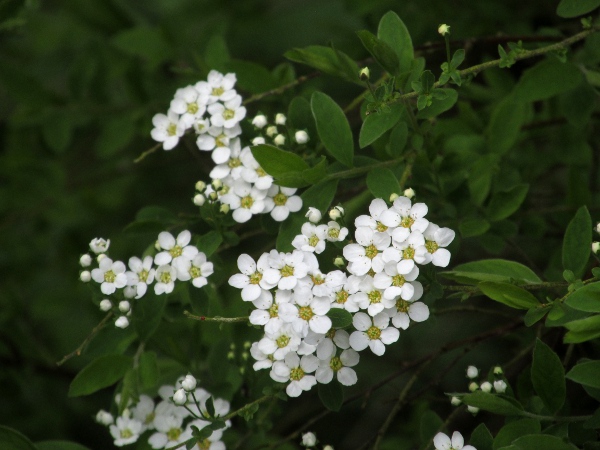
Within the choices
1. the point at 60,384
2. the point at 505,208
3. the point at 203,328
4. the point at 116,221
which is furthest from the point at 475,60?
the point at 60,384

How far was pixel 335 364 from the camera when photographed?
6.54ft

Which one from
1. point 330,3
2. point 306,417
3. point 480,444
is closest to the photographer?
point 480,444

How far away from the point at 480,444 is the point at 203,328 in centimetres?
118

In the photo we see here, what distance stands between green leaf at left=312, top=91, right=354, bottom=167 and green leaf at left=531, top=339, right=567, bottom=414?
0.80 metres

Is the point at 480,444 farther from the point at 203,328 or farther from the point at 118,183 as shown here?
the point at 118,183

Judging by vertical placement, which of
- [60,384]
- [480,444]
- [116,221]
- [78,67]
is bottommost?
[60,384]

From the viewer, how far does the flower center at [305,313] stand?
187 centimetres

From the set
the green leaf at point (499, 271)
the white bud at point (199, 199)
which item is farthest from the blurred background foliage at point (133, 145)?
the green leaf at point (499, 271)

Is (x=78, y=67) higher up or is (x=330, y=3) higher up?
(x=78, y=67)

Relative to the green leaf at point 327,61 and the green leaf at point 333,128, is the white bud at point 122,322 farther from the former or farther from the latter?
the green leaf at point 327,61

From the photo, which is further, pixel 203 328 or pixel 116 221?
pixel 116 221

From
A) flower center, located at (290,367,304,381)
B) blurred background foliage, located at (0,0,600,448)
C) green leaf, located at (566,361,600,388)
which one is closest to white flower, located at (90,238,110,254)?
blurred background foliage, located at (0,0,600,448)

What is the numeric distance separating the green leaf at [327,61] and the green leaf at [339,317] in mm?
794

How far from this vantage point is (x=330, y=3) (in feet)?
15.1
